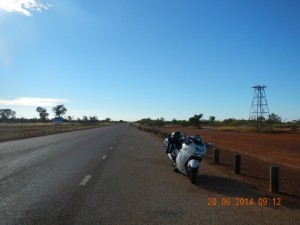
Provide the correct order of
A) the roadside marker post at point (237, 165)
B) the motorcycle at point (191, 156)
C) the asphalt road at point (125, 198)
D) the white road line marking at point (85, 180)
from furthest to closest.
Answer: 1. the roadside marker post at point (237, 165)
2. the motorcycle at point (191, 156)
3. the white road line marking at point (85, 180)
4. the asphalt road at point (125, 198)

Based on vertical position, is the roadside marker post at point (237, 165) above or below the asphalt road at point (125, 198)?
above

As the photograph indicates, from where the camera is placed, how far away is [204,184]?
471 inches

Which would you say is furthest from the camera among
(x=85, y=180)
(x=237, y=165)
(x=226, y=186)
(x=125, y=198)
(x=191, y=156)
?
(x=237, y=165)

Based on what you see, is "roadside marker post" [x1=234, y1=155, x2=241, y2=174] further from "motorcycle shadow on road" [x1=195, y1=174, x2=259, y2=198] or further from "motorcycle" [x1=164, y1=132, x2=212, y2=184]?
"motorcycle" [x1=164, y1=132, x2=212, y2=184]

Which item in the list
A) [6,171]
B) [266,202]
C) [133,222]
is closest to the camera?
[133,222]

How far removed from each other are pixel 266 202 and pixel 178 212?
7.92 ft

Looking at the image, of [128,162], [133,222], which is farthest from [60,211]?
[128,162]

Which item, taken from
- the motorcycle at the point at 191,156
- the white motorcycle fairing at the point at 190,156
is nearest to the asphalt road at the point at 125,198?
the motorcycle at the point at 191,156

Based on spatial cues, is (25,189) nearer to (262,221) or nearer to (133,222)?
(133,222)

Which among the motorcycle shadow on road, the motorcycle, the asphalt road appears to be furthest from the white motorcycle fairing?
the motorcycle shadow on road

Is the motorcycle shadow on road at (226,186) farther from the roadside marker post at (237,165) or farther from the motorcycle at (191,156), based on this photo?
the roadside marker post at (237,165)

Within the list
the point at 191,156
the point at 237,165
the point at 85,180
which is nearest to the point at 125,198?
the point at 85,180

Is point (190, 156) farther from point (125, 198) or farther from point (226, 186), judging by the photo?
point (125, 198)

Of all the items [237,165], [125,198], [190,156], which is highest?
[190,156]
